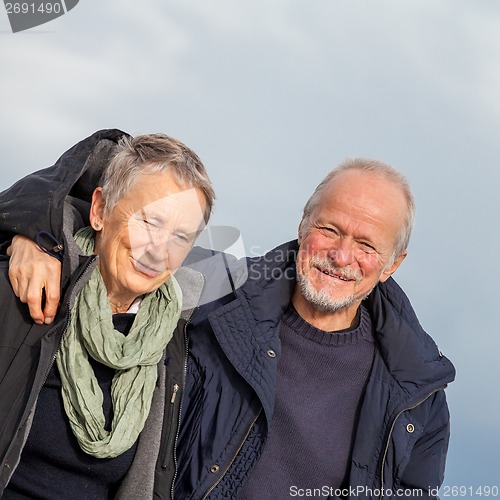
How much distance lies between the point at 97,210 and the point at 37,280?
46cm

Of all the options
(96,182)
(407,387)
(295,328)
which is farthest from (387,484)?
(96,182)

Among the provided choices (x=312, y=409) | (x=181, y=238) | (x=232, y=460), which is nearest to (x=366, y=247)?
(x=312, y=409)

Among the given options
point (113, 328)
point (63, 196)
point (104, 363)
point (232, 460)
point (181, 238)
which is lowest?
point (232, 460)

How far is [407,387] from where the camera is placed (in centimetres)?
360

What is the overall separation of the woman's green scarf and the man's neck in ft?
3.09

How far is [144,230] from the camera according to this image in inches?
113

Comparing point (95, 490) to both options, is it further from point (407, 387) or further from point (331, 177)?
point (331, 177)

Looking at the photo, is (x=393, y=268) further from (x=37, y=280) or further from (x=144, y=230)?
(x=37, y=280)

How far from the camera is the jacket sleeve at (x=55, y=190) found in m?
2.78

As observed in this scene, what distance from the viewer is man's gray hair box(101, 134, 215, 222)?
2885 millimetres

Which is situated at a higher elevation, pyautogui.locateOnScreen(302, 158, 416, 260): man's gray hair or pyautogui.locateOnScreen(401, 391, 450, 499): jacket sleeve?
pyautogui.locateOnScreen(302, 158, 416, 260): man's gray hair

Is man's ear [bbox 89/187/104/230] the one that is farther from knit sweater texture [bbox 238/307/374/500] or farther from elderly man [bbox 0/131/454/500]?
knit sweater texture [bbox 238/307/374/500]

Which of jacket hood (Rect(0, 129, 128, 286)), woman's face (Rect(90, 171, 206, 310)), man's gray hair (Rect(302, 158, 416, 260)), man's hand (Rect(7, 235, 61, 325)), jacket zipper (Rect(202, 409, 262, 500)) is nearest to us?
man's hand (Rect(7, 235, 61, 325))

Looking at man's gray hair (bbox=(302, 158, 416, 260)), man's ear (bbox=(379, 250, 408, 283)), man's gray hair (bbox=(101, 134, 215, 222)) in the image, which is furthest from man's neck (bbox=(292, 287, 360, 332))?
man's gray hair (bbox=(101, 134, 215, 222))
